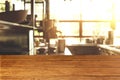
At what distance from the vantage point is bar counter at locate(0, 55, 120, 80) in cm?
87

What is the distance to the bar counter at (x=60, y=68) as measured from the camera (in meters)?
0.87

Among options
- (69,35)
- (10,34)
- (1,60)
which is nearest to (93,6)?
(69,35)

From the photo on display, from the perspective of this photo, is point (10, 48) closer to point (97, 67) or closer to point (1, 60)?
point (1, 60)

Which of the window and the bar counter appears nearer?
the bar counter

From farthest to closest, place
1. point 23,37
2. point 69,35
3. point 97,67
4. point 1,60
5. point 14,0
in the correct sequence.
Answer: point 69,35
point 14,0
point 23,37
point 1,60
point 97,67

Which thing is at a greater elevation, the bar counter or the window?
the window

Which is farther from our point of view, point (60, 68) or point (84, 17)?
point (84, 17)

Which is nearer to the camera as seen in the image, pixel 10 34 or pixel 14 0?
pixel 10 34

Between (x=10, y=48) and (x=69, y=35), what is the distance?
6.07 m

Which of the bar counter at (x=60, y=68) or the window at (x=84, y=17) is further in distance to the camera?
the window at (x=84, y=17)

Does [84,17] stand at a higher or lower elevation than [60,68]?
higher

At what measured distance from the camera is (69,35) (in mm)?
8703

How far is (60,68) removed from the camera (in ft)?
3.27

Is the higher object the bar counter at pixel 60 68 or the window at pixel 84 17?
the window at pixel 84 17
